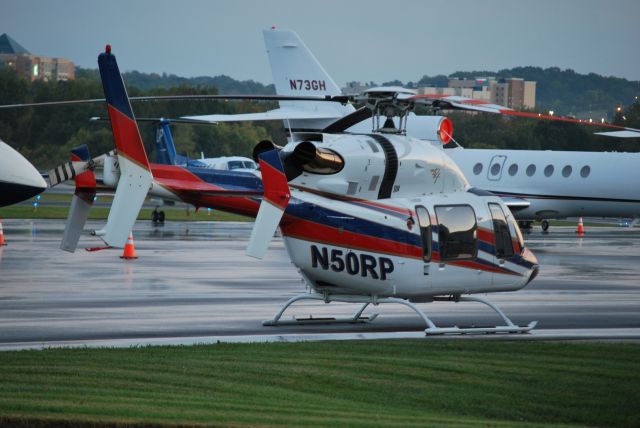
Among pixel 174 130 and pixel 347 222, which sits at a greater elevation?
pixel 347 222

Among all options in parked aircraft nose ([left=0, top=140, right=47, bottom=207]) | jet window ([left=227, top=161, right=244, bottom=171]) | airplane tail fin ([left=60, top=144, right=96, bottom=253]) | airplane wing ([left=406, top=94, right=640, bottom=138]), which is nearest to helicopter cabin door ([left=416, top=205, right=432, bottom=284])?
airplane wing ([left=406, top=94, right=640, bottom=138])

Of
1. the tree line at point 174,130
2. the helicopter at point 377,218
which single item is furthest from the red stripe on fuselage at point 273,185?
the tree line at point 174,130

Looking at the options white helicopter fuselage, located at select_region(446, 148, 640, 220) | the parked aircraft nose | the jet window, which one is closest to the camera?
the parked aircraft nose

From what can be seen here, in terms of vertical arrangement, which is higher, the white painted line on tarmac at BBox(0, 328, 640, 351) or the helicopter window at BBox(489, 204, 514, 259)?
the helicopter window at BBox(489, 204, 514, 259)

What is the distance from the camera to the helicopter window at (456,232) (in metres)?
16.1

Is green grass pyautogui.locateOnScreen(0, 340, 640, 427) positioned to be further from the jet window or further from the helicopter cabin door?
the jet window

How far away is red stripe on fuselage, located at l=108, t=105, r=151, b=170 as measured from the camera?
45.5ft

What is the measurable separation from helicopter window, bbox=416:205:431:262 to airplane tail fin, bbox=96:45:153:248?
12.9ft

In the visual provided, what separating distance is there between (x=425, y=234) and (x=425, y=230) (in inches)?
2.3

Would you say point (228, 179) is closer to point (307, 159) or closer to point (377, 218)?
point (307, 159)

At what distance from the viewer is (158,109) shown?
316 feet

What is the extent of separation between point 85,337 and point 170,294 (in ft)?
17.0

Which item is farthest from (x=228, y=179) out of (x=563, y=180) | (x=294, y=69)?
(x=294, y=69)

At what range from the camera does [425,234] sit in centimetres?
1594
